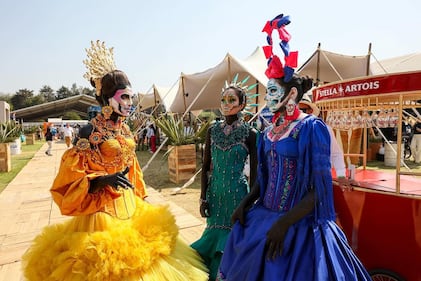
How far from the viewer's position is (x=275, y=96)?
74.3 inches

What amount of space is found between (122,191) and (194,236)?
6.86 ft

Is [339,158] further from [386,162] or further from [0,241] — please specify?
[386,162]

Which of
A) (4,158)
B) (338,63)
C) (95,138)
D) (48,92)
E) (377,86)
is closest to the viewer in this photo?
(95,138)

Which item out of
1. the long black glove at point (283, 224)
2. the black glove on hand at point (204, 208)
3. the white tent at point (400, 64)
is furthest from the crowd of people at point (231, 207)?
the white tent at point (400, 64)

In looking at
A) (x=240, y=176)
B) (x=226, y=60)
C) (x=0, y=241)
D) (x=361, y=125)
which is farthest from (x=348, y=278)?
(x=226, y=60)

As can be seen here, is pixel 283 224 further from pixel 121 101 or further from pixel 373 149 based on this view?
pixel 373 149

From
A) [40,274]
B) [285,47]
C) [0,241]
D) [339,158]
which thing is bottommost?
[0,241]

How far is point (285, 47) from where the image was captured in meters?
1.89

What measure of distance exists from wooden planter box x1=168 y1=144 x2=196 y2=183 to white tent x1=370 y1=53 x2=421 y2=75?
9440 mm

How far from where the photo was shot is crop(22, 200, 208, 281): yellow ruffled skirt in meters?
1.91

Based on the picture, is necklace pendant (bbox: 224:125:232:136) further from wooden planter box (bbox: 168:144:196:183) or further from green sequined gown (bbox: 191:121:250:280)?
wooden planter box (bbox: 168:144:196:183)

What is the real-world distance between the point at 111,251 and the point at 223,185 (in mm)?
1170

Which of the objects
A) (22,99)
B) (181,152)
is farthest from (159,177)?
(22,99)

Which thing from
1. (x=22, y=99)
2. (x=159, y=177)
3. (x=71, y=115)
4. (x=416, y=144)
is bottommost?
(x=159, y=177)
